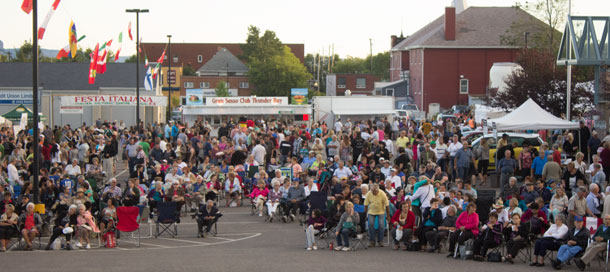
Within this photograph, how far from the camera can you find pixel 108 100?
41531 millimetres

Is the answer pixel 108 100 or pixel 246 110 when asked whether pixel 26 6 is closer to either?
pixel 108 100

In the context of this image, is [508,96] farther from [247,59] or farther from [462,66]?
[247,59]

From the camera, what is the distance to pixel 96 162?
21.8m

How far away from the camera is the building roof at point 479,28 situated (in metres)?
69.1

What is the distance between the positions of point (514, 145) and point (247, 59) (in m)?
100

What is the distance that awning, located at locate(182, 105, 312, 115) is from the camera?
4781 cm

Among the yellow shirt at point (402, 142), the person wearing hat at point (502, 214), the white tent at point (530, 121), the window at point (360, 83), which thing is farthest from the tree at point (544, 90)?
the window at point (360, 83)

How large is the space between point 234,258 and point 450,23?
5803 centimetres

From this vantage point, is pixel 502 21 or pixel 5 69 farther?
pixel 502 21

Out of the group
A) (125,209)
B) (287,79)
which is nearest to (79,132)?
(125,209)

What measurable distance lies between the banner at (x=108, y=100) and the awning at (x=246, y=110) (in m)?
6.41

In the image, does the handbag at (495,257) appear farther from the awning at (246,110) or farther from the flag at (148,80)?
the awning at (246,110)

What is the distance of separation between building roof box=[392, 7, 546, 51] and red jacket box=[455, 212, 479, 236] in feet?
176

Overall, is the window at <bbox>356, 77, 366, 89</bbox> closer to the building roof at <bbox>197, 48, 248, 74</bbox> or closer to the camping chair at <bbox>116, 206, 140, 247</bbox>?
the building roof at <bbox>197, 48, 248, 74</bbox>
